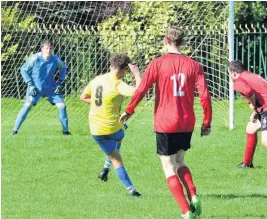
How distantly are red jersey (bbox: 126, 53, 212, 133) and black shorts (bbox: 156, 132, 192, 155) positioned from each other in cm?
5

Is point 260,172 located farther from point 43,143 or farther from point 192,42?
point 192,42

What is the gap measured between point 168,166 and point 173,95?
0.68m

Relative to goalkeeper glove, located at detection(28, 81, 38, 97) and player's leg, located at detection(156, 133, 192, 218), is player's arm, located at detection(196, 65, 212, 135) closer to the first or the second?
player's leg, located at detection(156, 133, 192, 218)

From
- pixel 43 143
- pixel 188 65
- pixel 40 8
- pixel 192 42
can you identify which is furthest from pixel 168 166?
pixel 40 8

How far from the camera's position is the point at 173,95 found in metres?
9.00

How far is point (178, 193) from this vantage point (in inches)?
350

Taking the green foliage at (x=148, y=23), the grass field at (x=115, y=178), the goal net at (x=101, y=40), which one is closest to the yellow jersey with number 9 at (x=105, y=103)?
the grass field at (x=115, y=178)

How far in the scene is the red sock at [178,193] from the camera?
28.9 feet

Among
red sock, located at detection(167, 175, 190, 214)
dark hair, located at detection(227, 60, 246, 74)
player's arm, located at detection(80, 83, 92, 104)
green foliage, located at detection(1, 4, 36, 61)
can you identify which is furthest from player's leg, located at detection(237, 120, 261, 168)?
green foliage, located at detection(1, 4, 36, 61)

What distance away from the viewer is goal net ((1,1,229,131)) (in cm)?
1805

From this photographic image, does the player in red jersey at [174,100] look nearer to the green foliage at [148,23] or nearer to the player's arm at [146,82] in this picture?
the player's arm at [146,82]

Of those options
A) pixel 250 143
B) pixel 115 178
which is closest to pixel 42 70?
pixel 115 178

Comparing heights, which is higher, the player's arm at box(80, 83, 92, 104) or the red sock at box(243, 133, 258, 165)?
the player's arm at box(80, 83, 92, 104)

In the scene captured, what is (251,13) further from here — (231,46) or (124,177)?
(124,177)
